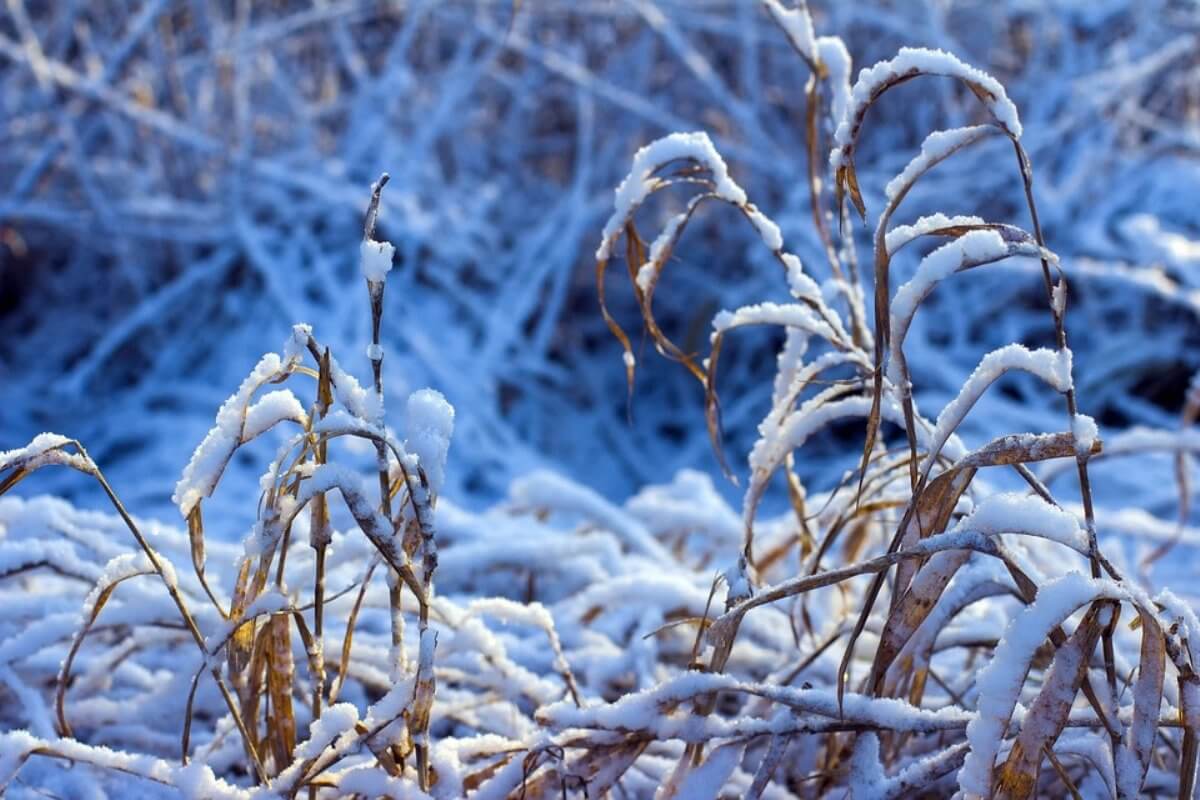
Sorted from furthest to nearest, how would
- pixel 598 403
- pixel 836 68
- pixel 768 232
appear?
pixel 598 403
pixel 836 68
pixel 768 232

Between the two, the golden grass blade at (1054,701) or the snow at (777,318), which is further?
the snow at (777,318)

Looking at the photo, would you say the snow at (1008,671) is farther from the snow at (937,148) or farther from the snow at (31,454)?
the snow at (31,454)

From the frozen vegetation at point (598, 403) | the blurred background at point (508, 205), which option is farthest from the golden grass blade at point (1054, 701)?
the blurred background at point (508, 205)

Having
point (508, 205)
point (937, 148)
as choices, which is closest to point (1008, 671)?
point (937, 148)

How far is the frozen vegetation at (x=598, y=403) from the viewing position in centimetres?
64

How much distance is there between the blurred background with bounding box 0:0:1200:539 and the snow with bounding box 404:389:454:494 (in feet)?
4.59

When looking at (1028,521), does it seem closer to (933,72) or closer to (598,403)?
(933,72)

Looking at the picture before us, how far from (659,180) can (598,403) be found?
1764 millimetres

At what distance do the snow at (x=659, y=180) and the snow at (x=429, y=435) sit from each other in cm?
16

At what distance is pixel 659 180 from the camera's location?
2.44ft

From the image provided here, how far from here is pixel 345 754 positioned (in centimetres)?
66

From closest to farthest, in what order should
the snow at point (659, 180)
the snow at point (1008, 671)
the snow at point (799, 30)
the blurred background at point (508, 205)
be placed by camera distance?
the snow at point (1008, 671) → the snow at point (659, 180) → the snow at point (799, 30) → the blurred background at point (508, 205)

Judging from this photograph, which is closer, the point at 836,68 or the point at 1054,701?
the point at 1054,701

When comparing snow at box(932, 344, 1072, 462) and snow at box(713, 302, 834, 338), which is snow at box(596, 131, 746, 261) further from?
snow at box(932, 344, 1072, 462)
